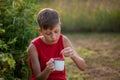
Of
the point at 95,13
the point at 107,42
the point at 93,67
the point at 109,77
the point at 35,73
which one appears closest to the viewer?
the point at 35,73

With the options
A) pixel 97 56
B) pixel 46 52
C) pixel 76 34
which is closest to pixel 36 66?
pixel 46 52

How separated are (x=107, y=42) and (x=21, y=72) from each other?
3733 millimetres

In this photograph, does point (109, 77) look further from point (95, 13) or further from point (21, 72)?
Result: point (95, 13)

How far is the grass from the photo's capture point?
5609 mm

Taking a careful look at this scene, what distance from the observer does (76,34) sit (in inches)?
365

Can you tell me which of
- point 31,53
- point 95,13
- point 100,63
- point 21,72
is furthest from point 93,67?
point 95,13

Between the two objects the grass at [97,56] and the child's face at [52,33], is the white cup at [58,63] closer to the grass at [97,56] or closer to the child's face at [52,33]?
the child's face at [52,33]

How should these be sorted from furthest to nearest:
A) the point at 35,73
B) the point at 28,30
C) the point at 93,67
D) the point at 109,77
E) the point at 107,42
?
the point at 107,42 → the point at 93,67 → the point at 109,77 → the point at 28,30 → the point at 35,73

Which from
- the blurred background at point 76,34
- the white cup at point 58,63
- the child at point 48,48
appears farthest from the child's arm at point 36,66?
the blurred background at point 76,34

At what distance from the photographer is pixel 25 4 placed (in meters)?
4.58

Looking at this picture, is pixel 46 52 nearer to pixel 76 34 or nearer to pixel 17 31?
pixel 17 31

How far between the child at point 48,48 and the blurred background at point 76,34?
0.38 metres

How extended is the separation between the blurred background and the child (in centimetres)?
38

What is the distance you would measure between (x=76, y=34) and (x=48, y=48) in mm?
5399
